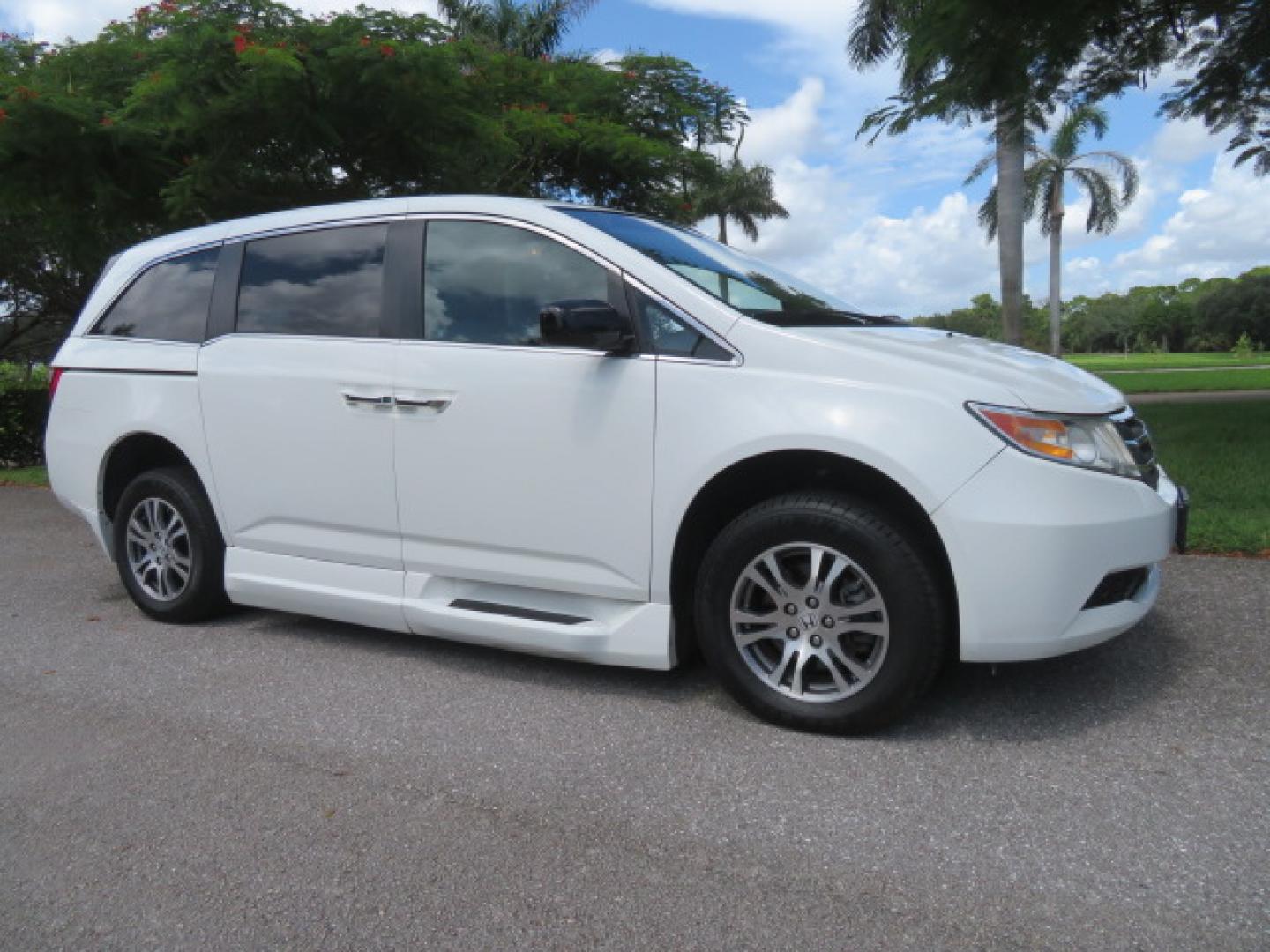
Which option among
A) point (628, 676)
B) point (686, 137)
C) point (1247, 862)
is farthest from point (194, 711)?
point (686, 137)

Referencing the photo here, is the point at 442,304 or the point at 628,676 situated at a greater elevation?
the point at 442,304

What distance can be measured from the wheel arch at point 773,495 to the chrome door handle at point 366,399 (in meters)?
1.35

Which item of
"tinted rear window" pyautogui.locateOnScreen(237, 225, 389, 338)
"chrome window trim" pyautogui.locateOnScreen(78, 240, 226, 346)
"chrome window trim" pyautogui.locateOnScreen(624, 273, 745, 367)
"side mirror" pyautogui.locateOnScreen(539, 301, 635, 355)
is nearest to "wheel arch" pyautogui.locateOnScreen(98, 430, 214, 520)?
"chrome window trim" pyautogui.locateOnScreen(78, 240, 226, 346)

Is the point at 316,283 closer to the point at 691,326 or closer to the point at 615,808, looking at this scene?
the point at 691,326

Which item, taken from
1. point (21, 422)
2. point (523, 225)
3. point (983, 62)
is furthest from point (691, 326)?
point (21, 422)

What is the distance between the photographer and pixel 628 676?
4043 mm

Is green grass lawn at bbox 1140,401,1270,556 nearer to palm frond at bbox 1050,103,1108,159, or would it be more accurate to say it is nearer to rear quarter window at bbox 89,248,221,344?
rear quarter window at bbox 89,248,221,344

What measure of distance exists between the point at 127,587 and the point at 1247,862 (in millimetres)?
4906

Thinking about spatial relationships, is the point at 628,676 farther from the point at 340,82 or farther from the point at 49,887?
the point at 340,82

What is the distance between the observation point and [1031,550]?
3.08 metres

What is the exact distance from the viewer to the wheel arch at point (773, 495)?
3.31 m

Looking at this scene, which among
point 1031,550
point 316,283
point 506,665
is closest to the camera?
point 1031,550

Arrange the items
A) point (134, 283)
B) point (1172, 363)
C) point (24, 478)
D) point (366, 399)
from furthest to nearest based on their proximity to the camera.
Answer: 1. point (1172, 363)
2. point (24, 478)
3. point (134, 283)
4. point (366, 399)

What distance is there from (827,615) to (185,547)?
323 centimetres
